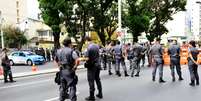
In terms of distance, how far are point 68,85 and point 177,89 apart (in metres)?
5.85

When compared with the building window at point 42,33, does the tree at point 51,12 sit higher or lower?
lower

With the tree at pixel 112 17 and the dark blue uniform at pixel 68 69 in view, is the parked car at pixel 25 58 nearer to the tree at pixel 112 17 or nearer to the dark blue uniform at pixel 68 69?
the tree at pixel 112 17

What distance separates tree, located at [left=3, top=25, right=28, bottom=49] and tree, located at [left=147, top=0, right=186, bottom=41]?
28617mm

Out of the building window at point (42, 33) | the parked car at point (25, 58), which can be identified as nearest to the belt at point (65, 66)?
the parked car at point (25, 58)

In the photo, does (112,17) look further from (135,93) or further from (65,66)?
(65,66)

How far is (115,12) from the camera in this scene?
57.7m

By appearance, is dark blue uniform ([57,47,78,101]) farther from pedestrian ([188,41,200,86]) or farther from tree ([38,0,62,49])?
tree ([38,0,62,49])

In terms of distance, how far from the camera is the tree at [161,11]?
2709 inches

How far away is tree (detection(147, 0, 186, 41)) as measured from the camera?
68812 mm

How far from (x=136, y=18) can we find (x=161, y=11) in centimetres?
1139

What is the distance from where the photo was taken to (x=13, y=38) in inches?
3531

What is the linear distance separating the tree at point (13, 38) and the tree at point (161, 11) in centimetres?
2862

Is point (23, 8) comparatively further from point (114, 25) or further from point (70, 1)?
point (70, 1)

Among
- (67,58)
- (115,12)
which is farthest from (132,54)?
(115,12)
